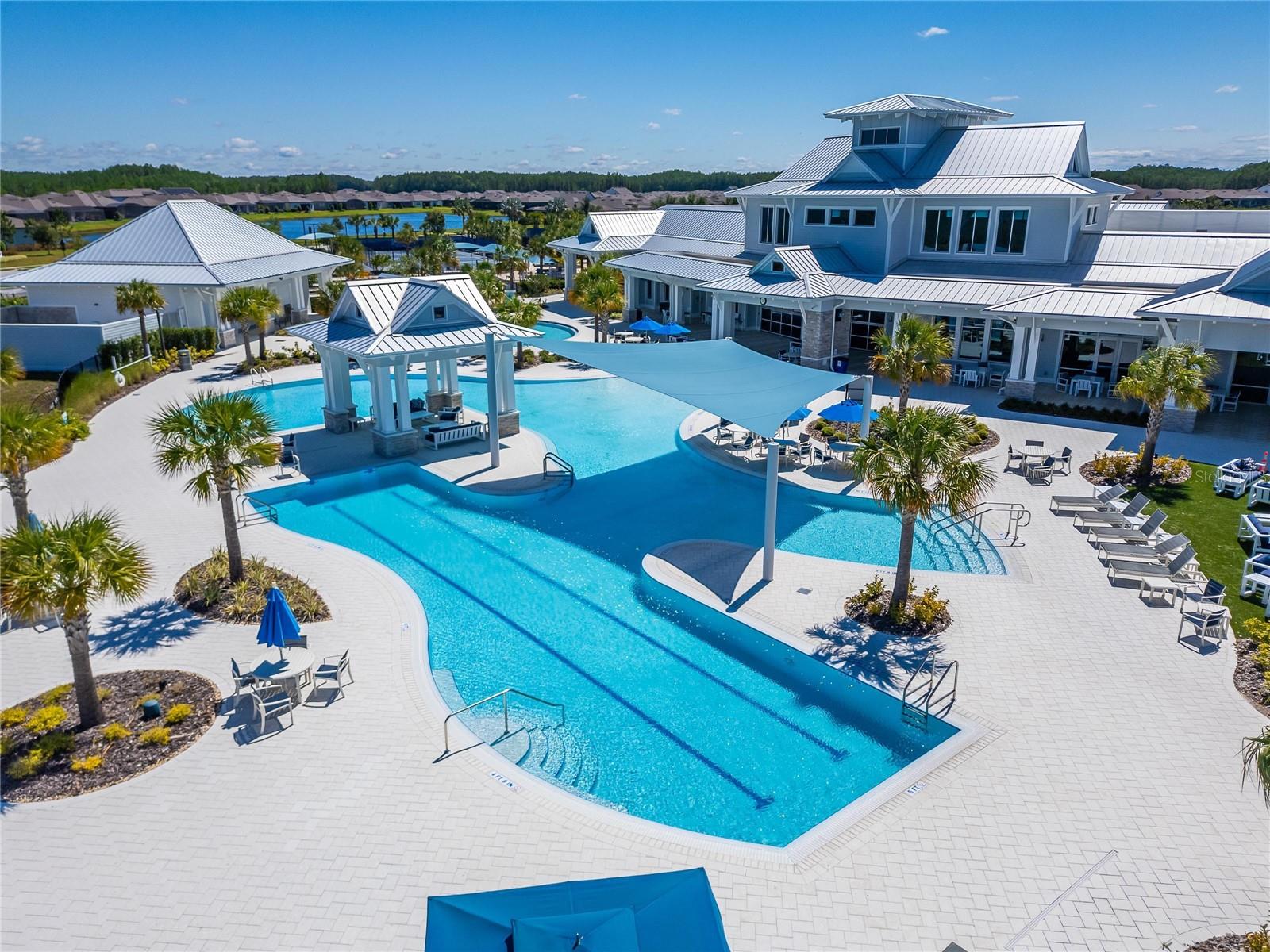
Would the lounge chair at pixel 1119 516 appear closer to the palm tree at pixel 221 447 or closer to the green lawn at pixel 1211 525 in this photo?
the green lawn at pixel 1211 525

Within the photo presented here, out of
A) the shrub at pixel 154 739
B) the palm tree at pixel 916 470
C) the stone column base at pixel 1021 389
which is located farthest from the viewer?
the stone column base at pixel 1021 389

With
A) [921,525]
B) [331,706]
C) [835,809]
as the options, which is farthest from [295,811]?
[921,525]

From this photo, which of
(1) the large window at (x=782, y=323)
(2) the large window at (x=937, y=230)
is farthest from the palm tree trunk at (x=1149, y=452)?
(1) the large window at (x=782, y=323)

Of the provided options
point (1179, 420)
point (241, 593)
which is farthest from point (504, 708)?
point (1179, 420)

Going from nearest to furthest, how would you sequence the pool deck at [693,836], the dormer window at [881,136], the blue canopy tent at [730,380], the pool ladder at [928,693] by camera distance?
1. the pool deck at [693,836]
2. the pool ladder at [928,693]
3. the blue canopy tent at [730,380]
4. the dormer window at [881,136]

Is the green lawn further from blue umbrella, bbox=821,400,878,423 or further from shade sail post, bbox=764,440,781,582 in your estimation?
shade sail post, bbox=764,440,781,582

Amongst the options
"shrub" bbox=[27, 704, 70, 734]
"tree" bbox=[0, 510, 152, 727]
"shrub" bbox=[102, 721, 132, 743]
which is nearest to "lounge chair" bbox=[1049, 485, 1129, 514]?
"tree" bbox=[0, 510, 152, 727]
